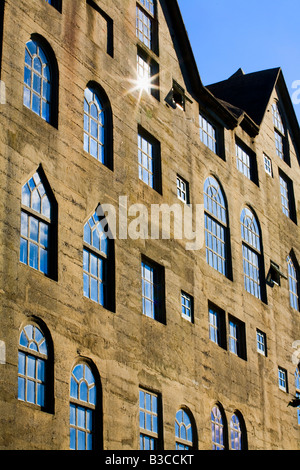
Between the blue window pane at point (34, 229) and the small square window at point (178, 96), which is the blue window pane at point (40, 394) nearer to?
the blue window pane at point (34, 229)

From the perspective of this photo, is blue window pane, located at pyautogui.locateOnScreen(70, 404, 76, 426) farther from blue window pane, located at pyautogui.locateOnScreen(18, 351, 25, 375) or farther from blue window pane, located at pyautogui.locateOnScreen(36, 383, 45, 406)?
blue window pane, located at pyautogui.locateOnScreen(18, 351, 25, 375)

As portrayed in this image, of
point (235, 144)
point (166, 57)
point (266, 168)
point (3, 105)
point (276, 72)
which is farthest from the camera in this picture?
point (276, 72)

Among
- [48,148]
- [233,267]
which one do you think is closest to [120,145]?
[48,148]

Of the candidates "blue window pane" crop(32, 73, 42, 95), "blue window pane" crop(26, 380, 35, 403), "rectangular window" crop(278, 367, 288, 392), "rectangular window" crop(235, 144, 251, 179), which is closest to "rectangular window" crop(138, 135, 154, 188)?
"blue window pane" crop(32, 73, 42, 95)

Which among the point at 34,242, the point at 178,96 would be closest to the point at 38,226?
the point at 34,242

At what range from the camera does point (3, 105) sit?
859 inches

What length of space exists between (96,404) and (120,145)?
7.75 metres

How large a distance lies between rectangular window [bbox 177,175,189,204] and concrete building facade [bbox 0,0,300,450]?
5cm

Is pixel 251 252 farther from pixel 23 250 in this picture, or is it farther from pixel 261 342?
pixel 23 250

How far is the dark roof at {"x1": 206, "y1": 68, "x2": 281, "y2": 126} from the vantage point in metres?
39.8

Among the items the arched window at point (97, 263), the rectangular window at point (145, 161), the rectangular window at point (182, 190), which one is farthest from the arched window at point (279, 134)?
the arched window at point (97, 263)

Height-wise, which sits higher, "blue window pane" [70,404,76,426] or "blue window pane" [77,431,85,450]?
"blue window pane" [70,404,76,426]

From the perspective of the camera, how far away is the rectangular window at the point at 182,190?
30.0m

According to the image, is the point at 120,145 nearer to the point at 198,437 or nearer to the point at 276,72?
the point at 198,437
